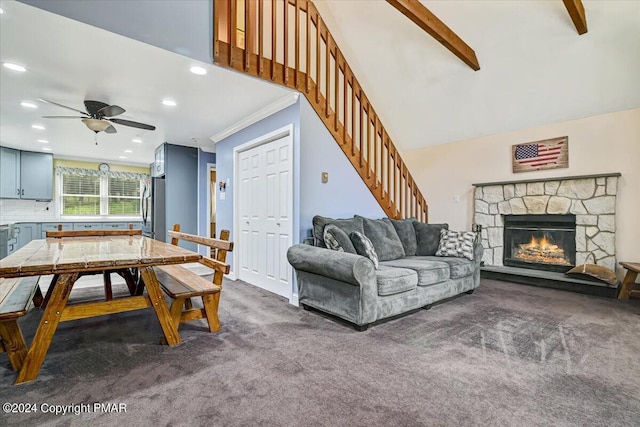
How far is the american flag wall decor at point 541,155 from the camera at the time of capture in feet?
14.5

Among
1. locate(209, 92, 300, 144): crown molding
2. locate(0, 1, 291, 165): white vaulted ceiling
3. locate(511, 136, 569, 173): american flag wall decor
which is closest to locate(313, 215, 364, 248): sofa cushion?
locate(209, 92, 300, 144): crown molding

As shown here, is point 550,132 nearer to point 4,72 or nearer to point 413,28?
point 413,28

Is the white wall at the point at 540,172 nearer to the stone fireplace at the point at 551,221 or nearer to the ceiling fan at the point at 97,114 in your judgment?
the stone fireplace at the point at 551,221

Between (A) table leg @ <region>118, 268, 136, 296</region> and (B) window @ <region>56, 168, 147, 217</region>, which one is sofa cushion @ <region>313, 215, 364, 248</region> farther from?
(B) window @ <region>56, 168, 147, 217</region>

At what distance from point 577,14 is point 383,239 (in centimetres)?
300

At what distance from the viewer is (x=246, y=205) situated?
4574 millimetres

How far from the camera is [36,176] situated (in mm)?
6648

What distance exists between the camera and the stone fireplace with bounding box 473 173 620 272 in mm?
4090

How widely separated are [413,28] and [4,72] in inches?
180

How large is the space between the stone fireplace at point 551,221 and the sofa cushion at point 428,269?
224 centimetres

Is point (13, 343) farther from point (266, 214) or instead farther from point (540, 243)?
point (540, 243)

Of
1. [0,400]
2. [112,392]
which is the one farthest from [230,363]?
[0,400]

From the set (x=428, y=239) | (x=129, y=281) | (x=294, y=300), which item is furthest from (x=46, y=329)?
(x=428, y=239)

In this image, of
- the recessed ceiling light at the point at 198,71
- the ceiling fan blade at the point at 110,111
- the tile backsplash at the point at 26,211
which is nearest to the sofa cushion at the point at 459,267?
the recessed ceiling light at the point at 198,71
